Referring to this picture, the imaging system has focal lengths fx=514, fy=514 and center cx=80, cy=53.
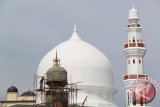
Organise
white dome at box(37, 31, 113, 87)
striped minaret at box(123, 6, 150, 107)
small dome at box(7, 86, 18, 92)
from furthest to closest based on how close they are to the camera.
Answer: small dome at box(7, 86, 18, 92) → striped minaret at box(123, 6, 150, 107) → white dome at box(37, 31, 113, 87)

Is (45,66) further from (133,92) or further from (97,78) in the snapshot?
(133,92)

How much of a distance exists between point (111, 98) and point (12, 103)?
16171mm

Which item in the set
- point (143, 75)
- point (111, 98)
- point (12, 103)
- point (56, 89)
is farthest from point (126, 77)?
point (56, 89)

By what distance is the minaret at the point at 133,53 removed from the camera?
71.8 m

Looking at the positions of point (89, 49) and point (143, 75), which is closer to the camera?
point (89, 49)

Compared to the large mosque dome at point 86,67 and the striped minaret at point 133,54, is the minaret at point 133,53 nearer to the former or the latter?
the striped minaret at point 133,54

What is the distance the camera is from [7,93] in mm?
77688

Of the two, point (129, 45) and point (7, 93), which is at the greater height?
point (129, 45)

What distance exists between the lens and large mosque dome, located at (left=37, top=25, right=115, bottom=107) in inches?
2537

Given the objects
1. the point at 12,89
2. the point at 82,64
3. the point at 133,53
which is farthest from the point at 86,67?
the point at 12,89

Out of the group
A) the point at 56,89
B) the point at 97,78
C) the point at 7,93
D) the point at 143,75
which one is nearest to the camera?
the point at 56,89

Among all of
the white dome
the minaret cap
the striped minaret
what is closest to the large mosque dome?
the white dome

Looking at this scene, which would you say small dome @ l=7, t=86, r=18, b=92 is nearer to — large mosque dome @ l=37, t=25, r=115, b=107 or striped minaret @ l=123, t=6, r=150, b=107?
large mosque dome @ l=37, t=25, r=115, b=107

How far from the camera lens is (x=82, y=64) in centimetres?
6481
